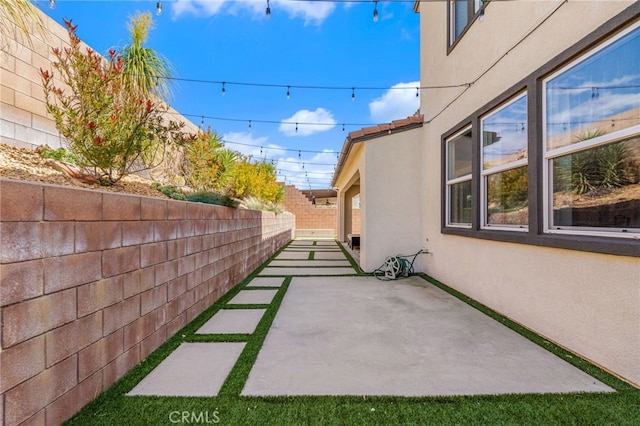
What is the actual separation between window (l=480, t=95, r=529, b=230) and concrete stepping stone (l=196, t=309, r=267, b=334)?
137 inches

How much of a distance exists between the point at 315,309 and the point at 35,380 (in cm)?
291

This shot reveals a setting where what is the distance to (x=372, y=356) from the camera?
8.89 feet

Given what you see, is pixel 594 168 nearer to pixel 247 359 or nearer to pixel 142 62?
pixel 247 359

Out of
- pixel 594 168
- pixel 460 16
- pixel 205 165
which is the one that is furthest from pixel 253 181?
pixel 594 168

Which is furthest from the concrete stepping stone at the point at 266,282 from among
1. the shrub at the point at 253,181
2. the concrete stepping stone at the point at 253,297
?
the shrub at the point at 253,181

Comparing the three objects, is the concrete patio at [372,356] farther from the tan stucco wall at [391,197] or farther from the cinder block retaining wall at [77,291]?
the tan stucco wall at [391,197]

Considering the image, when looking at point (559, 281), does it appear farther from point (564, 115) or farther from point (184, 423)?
point (184, 423)

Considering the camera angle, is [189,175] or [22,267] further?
[189,175]

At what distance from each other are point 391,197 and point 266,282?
10.4 ft

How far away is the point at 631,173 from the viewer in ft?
8.09

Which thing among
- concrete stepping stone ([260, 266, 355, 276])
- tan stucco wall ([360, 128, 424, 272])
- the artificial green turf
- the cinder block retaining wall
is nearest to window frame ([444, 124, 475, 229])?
tan stucco wall ([360, 128, 424, 272])

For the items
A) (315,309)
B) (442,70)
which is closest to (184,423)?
(315,309)

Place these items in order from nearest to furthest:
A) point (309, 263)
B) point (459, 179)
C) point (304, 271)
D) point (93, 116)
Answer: point (93, 116) < point (459, 179) < point (304, 271) < point (309, 263)

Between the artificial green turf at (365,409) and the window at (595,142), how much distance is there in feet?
4.41
